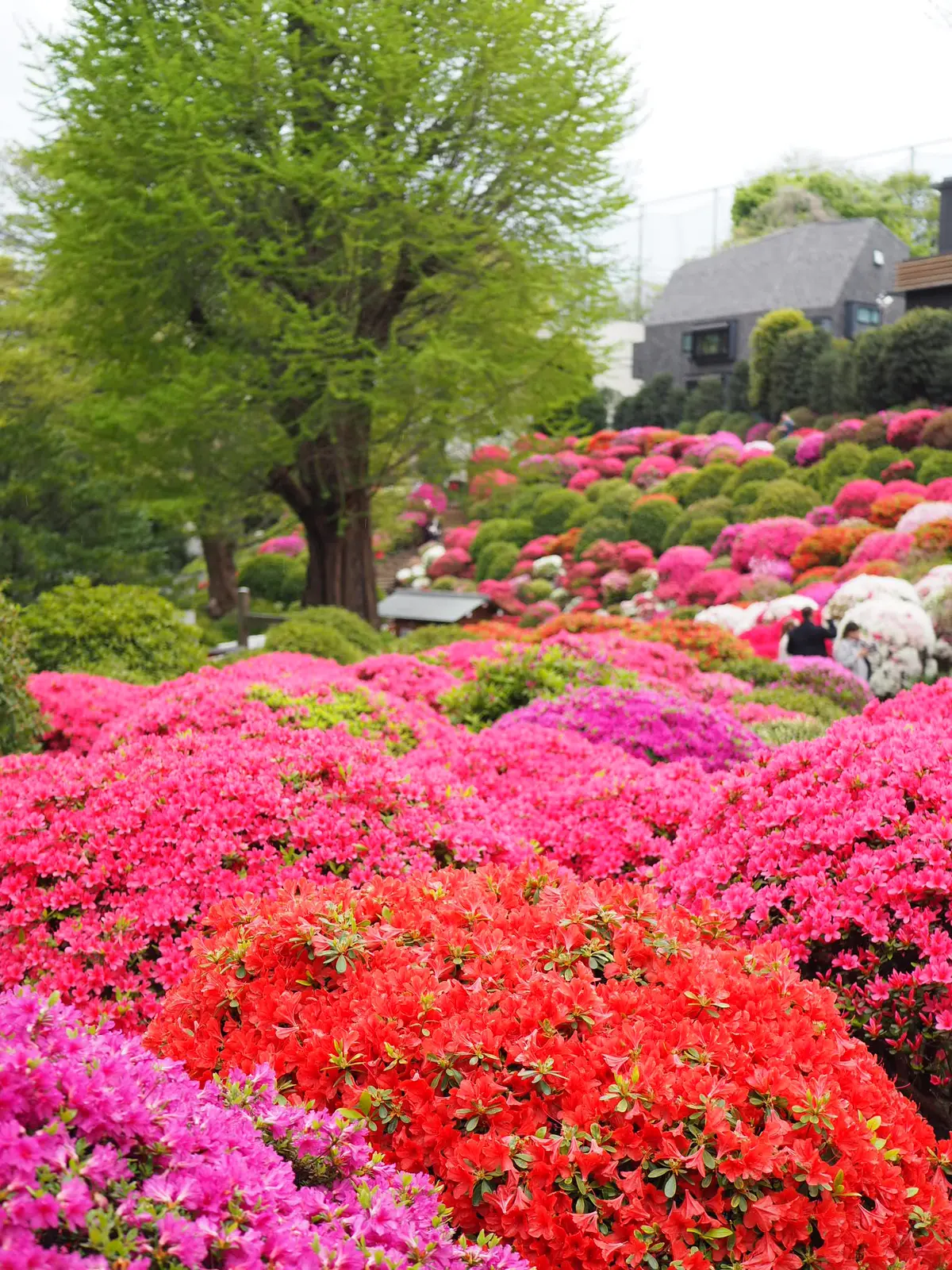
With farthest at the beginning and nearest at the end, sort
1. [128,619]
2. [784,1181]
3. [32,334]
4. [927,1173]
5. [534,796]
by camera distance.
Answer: [32,334] → [128,619] → [534,796] → [927,1173] → [784,1181]

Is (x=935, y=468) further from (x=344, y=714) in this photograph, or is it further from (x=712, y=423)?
(x=344, y=714)

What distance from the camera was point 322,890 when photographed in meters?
3.10

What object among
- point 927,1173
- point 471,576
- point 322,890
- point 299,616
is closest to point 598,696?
point 322,890

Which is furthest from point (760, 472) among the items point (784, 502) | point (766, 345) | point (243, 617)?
point (243, 617)

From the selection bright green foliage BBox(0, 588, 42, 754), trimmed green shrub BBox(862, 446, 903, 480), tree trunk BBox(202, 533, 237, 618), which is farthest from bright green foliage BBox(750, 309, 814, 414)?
bright green foliage BBox(0, 588, 42, 754)

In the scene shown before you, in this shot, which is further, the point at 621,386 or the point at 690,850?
the point at 621,386

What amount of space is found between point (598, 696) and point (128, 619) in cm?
502

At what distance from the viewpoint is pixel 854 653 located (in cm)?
1343

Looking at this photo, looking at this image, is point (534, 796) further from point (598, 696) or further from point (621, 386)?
point (621, 386)

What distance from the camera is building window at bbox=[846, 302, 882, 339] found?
38156mm

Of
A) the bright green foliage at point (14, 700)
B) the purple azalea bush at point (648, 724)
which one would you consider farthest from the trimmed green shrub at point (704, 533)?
the bright green foliage at point (14, 700)

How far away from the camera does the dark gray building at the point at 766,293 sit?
1515 inches

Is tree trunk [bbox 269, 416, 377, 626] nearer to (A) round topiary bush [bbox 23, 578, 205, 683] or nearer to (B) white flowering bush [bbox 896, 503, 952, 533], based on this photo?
(A) round topiary bush [bbox 23, 578, 205, 683]

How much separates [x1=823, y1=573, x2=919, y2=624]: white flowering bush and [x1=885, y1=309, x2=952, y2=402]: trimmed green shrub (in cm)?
1366
